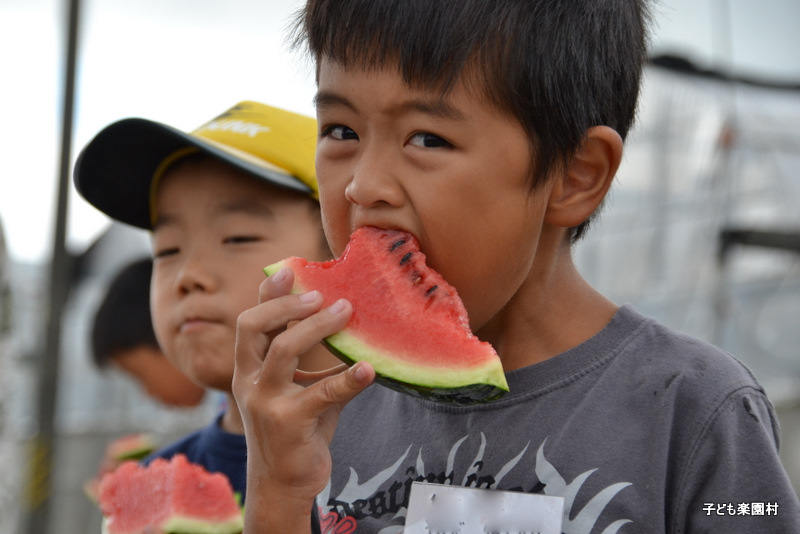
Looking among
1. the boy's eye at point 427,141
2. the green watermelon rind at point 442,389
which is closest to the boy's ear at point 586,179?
the boy's eye at point 427,141

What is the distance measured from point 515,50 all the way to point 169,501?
126cm

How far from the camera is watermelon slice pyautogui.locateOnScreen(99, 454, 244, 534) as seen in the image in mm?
1792

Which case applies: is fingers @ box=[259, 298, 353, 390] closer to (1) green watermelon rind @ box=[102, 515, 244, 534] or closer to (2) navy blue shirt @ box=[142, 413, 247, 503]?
(1) green watermelon rind @ box=[102, 515, 244, 534]

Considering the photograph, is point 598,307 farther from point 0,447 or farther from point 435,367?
point 0,447

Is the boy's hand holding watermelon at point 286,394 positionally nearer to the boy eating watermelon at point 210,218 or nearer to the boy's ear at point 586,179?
the boy's ear at point 586,179

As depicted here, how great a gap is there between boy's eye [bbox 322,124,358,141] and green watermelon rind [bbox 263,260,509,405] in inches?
10.2

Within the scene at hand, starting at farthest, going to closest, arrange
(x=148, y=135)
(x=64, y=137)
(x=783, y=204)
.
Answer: (x=783, y=204), (x=64, y=137), (x=148, y=135)

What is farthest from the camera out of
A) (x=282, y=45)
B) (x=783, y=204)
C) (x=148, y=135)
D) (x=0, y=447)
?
(x=783, y=204)

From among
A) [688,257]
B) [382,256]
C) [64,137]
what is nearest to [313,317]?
[382,256]

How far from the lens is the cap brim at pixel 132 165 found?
6.46 feet

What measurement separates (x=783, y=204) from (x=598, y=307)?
465 centimetres

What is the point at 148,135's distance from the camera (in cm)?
203

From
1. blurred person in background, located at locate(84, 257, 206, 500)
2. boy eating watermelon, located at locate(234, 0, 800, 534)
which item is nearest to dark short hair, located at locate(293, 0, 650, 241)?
boy eating watermelon, located at locate(234, 0, 800, 534)

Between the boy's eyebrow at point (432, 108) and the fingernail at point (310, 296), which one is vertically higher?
the boy's eyebrow at point (432, 108)
